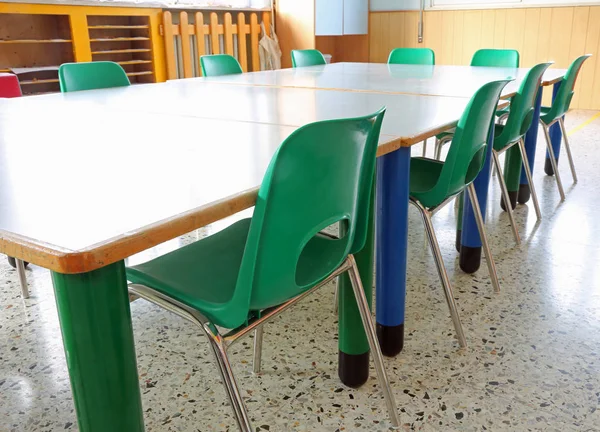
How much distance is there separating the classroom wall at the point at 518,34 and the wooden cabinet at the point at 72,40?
3.22m

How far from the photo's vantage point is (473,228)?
2.19 meters

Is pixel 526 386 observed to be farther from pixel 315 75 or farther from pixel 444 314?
pixel 315 75

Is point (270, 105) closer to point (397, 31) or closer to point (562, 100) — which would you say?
point (562, 100)

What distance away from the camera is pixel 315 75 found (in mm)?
3307

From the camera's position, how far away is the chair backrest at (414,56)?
4.18m

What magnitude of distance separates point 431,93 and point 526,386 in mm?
1227

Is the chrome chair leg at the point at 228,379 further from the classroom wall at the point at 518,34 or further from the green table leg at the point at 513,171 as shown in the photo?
the classroom wall at the point at 518,34

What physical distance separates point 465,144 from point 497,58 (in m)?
2.55

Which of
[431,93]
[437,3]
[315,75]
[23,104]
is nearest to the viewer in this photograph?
[23,104]

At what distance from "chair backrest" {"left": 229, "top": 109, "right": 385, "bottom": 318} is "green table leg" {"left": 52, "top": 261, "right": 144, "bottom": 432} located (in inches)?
8.9

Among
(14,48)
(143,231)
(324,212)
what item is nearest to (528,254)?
(324,212)

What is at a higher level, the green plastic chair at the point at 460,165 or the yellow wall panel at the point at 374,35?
the yellow wall panel at the point at 374,35

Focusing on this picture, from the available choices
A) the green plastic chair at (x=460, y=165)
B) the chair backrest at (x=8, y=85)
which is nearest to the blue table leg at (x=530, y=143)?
the green plastic chair at (x=460, y=165)

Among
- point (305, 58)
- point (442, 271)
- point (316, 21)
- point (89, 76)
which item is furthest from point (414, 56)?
point (442, 271)
